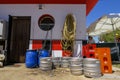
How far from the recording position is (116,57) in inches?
576

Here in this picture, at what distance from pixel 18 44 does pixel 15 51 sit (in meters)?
0.40

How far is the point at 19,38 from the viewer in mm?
11312

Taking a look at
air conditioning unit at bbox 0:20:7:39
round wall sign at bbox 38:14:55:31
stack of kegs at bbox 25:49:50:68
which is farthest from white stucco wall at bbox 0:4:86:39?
stack of kegs at bbox 25:49:50:68

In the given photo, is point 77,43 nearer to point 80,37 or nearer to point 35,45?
point 80,37

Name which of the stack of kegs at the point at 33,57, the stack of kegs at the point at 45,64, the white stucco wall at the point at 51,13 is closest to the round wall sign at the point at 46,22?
the white stucco wall at the point at 51,13

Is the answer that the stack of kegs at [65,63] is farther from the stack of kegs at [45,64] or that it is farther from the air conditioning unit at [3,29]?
the air conditioning unit at [3,29]

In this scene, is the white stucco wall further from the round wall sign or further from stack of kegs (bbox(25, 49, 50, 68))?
stack of kegs (bbox(25, 49, 50, 68))

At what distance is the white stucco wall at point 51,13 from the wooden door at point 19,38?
35 centimetres

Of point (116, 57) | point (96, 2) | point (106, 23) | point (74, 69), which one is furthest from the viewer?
point (116, 57)

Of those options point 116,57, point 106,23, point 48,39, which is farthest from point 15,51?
point 116,57

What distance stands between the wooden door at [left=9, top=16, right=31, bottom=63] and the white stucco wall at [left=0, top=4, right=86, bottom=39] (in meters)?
0.35

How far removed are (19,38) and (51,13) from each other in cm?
215

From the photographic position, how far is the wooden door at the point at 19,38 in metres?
11.2

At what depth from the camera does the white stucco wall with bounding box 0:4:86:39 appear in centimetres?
1106
